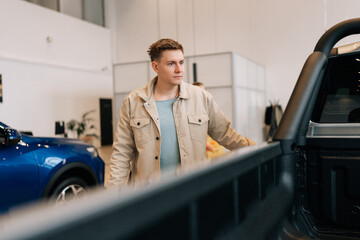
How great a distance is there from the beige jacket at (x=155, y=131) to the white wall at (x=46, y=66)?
931 centimetres

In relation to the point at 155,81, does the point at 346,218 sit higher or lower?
lower

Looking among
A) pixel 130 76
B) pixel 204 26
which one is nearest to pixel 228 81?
pixel 130 76

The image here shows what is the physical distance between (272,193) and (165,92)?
1595mm

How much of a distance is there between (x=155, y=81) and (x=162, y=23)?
12.3 meters

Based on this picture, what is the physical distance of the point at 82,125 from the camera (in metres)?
13.0

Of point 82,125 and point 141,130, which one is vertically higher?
point 141,130

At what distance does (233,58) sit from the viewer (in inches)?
394

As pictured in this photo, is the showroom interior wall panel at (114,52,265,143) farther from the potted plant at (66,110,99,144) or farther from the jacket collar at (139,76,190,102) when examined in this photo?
the jacket collar at (139,76,190,102)

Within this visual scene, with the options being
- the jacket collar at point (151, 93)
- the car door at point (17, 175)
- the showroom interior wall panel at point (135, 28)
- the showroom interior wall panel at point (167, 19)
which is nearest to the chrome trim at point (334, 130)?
the jacket collar at point (151, 93)

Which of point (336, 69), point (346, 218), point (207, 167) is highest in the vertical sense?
point (336, 69)

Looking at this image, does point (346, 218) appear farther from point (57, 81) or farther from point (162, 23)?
point (162, 23)

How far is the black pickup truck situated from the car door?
2.37 metres

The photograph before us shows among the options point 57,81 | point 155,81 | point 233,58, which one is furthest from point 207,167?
point 57,81

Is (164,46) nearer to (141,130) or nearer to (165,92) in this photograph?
(165,92)
